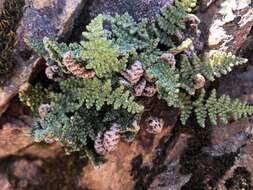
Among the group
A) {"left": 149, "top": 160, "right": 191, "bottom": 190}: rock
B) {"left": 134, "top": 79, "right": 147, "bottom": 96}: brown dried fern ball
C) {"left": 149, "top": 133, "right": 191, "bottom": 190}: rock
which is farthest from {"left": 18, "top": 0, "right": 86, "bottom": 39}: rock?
{"left": 149, "top": 160, "right": 191, "bottom": 190}: rock

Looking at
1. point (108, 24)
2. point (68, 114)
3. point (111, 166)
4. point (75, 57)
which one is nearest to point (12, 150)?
point (68, 114)

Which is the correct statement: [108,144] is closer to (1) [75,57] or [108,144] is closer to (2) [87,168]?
(2) [87,168]

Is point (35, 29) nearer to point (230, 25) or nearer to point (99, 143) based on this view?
point (99, 143)

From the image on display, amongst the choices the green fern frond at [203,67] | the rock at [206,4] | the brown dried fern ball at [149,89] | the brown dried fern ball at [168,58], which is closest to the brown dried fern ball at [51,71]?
the brown dried fern ball at [149,89]

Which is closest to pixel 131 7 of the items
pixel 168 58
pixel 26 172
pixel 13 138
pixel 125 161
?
pixel 168 58

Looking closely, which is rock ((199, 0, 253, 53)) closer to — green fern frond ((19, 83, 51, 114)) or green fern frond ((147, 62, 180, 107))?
green fern frond ((147, 62, 180, 107))

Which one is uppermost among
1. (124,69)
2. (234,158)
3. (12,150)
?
(124,69)

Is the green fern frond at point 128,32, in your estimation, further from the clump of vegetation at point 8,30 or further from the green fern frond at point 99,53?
the clump of vegetation at point 8,30
